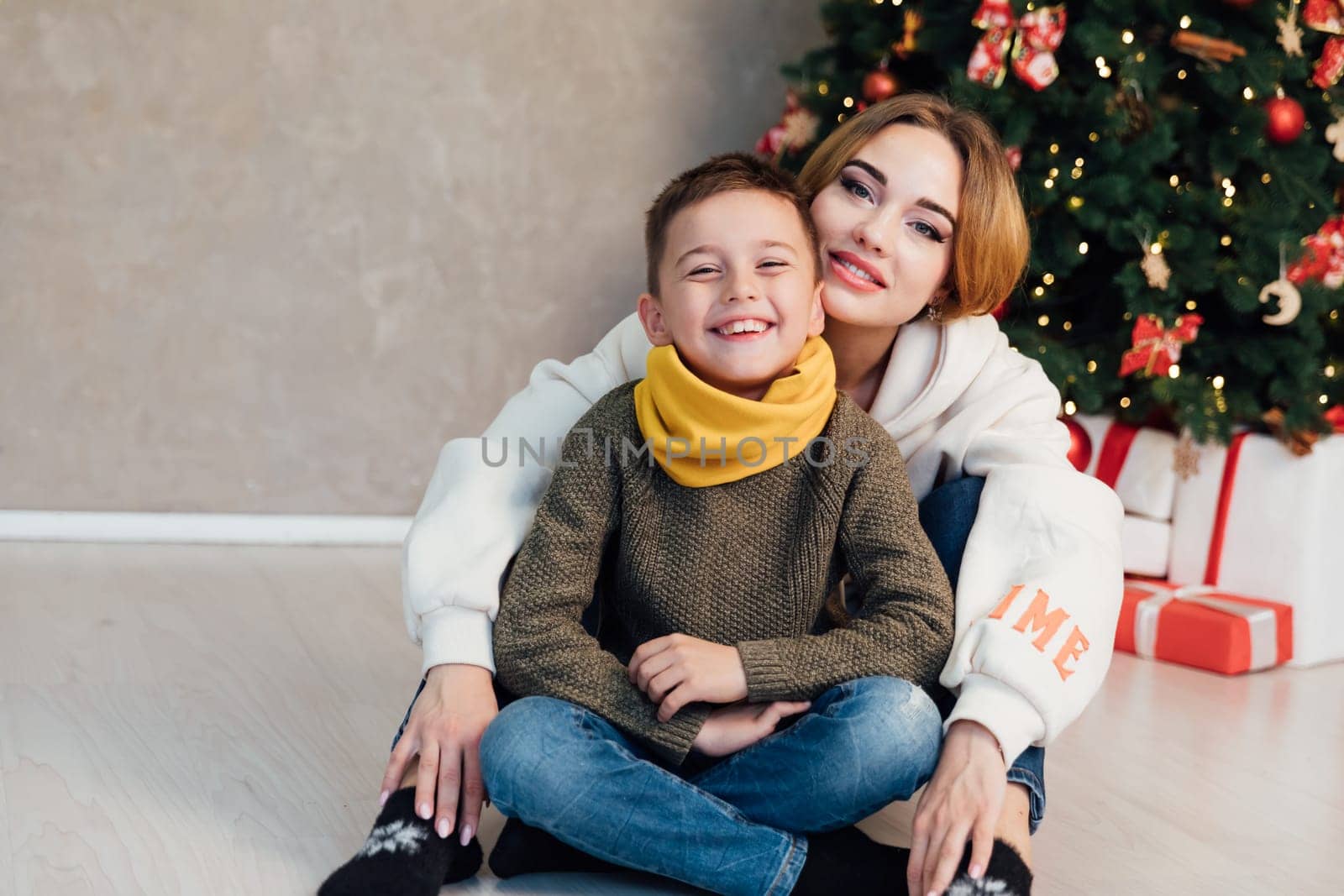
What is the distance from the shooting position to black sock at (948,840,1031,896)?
113cm

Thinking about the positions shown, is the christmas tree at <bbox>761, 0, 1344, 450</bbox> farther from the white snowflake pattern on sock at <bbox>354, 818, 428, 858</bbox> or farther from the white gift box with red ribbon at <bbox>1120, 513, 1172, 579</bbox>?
the white snowflake pattern on sock at <bbox>354, 818, 428, 858</bbox>

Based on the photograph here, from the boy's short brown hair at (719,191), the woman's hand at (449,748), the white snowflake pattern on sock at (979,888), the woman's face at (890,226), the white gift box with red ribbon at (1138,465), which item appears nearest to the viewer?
the white snowflake pattern on sock at (979,888)

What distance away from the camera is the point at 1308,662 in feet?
7.41

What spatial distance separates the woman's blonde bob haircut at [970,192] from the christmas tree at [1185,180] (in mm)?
644

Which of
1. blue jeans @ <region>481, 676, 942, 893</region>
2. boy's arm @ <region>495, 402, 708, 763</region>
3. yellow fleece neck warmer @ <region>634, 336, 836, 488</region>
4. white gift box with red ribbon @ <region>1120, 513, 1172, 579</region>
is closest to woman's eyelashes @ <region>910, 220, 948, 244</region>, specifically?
yellow fleece neck warmer @ <region>634, 336, 836, 488</region>

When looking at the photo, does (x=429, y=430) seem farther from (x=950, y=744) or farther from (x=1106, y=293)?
(x=950, y=744)

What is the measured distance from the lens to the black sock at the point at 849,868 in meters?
1.22

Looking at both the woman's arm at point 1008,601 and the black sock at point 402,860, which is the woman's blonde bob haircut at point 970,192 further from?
the black sock at point 402,860

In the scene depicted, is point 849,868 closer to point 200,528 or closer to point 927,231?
point 927,231

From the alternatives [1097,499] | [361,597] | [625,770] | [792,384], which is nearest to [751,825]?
[625,770]

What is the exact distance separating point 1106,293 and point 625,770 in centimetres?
160

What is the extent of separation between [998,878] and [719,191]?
677mm

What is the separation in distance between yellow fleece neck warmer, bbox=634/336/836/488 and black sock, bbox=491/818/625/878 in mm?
350

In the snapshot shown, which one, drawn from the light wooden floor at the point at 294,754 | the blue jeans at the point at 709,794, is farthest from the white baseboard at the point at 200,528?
the blue jeans at the point at 709,794
